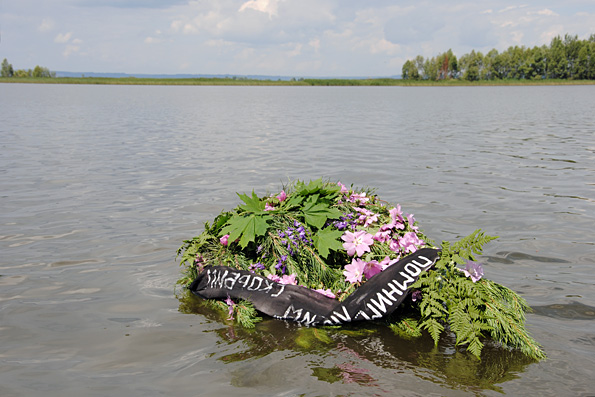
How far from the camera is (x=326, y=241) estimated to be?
4.83 meters

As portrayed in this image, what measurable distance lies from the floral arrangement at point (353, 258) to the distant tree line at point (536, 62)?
161046 mm

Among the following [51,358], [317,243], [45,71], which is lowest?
[51,358]

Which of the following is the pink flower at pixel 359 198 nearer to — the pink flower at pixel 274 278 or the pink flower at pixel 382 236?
the pink flower at pixel 382 236

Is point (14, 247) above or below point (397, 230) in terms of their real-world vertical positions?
below

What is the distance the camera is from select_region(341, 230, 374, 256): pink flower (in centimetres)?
470

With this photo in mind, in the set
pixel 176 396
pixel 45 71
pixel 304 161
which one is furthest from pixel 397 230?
pixel 45 71

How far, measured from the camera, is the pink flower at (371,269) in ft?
15.3

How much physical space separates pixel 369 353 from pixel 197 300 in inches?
85.8

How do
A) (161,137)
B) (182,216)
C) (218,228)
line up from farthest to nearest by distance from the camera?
(161,137) → (182,216) → (218,228)

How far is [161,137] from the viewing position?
2067 centimetres

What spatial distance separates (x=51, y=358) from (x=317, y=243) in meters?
2.68

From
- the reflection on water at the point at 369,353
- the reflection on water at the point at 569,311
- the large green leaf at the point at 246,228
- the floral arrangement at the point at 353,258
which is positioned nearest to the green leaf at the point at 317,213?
the floral arrangement at the point at 353,258

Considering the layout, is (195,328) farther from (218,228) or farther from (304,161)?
(304,161)

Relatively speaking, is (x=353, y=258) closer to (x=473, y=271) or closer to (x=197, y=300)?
(x=473, y=271)
